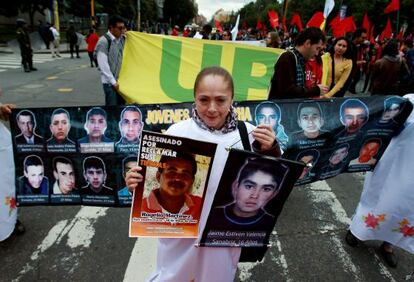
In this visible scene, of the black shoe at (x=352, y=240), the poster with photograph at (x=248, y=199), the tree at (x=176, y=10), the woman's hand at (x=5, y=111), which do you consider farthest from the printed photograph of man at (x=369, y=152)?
the tree at (x=176, y=10)

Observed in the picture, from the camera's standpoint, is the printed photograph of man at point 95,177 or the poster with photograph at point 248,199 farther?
the printed photograph of man at point 95,177

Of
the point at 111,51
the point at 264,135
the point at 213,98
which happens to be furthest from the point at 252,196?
the point at 111,51

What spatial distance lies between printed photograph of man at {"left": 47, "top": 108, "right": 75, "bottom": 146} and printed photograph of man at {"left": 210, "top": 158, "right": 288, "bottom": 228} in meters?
1.84

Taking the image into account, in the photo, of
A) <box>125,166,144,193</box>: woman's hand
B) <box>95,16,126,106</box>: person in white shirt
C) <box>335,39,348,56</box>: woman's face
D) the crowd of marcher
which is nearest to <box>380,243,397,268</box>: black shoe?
the crowd of marcher

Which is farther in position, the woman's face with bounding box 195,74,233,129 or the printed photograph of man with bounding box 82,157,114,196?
the printed photograph of man with bounding box 82,157,114,196

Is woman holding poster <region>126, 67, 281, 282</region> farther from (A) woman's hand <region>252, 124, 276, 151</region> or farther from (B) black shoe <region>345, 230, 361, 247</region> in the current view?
(B) black shoe <region>345, 230, 361, 247</region>

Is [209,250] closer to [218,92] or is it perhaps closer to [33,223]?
[218,92]

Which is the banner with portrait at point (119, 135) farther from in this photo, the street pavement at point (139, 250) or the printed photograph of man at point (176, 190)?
the printed photograph of man at point (176, 190)

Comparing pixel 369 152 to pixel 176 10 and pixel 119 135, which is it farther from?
pixel 176 10

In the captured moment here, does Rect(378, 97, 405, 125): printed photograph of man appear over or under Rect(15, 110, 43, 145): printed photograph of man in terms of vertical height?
over

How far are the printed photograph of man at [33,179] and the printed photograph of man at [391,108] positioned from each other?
3.19 meters

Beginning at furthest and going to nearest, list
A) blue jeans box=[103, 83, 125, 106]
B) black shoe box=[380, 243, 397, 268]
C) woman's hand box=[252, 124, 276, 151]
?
1. blue jeans box=[103, 83, 125, 106]
2. black shoe box=[380, 243, 397, 268]
3. woman's hand box=[252, 124, 276, 151]

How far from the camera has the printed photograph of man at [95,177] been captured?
3123 millimetres

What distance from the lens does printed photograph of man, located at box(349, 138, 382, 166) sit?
10.9 feet
